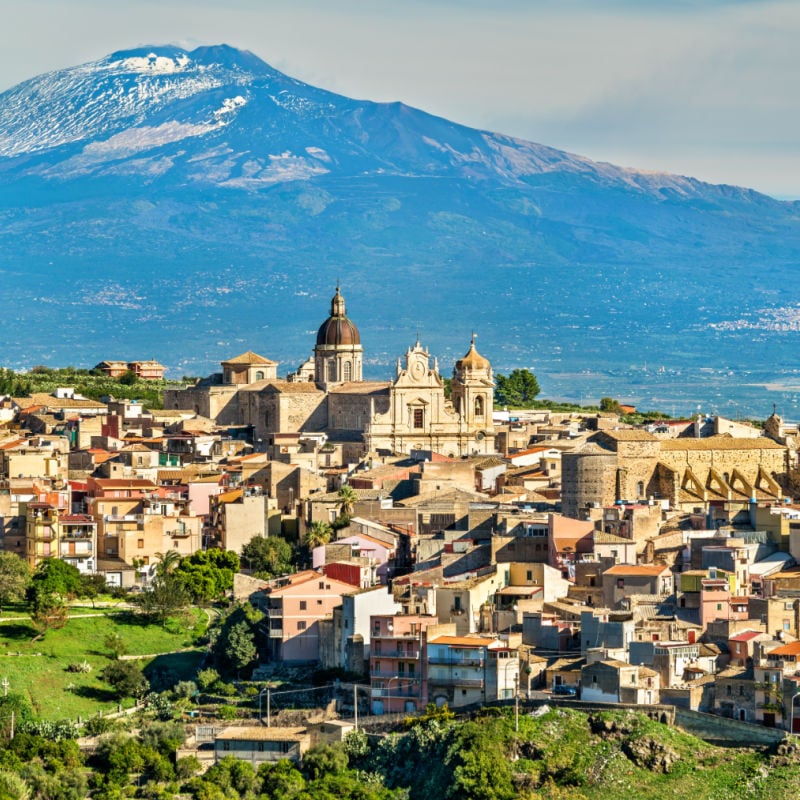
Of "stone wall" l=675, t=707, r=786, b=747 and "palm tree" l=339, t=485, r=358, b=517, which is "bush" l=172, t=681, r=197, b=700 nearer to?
"stone wall" l=675, t=707, r=786, b=747

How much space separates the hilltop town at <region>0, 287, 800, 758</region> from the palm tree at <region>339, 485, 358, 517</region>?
0.23ft

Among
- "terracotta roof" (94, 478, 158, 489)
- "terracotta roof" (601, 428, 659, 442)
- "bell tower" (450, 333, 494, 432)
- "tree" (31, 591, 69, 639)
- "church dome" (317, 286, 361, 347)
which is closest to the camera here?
"tree" (31, 591, 69, 639)

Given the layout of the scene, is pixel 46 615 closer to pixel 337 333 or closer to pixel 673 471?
pixel 673 471

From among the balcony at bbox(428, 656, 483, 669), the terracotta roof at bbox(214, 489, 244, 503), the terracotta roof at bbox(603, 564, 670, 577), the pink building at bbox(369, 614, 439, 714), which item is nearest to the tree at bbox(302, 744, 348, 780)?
the pink building at bbox(369, 614, 439, 714)

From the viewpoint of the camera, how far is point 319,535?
5756 centimetres

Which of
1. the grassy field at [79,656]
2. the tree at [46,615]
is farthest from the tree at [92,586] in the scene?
the tree at [46,615]

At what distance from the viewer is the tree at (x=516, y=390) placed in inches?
4289

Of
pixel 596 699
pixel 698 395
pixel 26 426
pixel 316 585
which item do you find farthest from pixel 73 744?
pixel 698 395

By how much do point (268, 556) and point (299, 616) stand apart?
8055 mm

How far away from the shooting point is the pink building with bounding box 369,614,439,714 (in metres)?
45.0

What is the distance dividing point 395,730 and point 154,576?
14.5 meters

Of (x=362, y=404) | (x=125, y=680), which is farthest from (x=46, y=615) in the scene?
(x=362, y=404)

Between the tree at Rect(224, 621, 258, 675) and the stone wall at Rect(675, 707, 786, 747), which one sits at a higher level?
the tree at Rect(224, 621, 258, 675)

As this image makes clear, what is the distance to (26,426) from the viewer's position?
3172 inches
